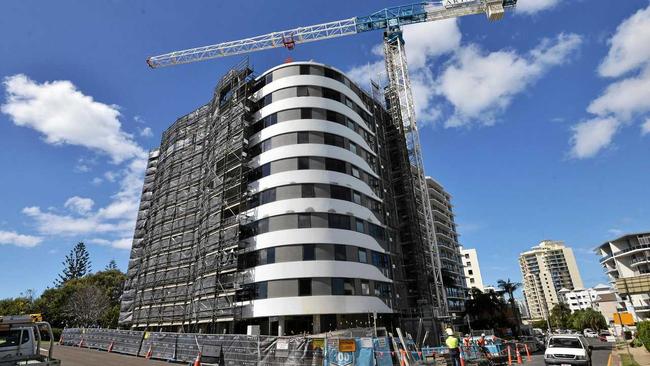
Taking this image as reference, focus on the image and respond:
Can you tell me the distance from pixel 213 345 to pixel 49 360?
10.7m

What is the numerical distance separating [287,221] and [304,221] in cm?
152

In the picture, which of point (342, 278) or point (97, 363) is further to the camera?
point (342, 278)

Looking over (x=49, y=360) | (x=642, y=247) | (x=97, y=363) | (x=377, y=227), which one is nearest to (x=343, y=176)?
(x=377, y=227)

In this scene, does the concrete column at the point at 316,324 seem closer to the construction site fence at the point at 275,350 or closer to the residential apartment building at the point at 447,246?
the construction site fence at the point at 275,350

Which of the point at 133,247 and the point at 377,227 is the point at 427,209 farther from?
the point at 133,247

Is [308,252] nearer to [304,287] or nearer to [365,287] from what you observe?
[304,287]

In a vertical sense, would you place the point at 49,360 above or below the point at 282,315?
below

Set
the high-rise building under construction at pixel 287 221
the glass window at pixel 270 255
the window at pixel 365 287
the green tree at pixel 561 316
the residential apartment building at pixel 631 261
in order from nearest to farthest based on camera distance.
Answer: the high-rise building under construction at pixel 287 221, the glass window at pixel 270 255, the window at pixel 365 287, the residential apartment building at pixel 631 261, the green tree at pixel 561 316

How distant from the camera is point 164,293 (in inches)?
1683

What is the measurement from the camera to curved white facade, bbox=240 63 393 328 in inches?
1227

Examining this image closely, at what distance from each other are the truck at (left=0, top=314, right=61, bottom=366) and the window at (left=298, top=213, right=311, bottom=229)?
830 inches

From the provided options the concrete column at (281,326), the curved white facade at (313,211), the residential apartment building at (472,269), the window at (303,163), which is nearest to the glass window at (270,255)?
the curved white facade at (313,211)

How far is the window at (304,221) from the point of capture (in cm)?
3275

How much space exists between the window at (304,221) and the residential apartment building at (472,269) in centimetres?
9315
